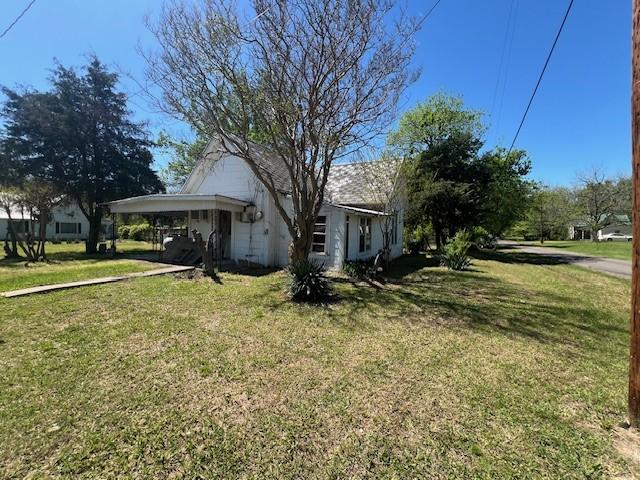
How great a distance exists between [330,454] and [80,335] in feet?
15.3

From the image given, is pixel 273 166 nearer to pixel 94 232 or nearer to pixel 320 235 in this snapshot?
pixel 320 235

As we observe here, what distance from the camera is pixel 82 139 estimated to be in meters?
19.6

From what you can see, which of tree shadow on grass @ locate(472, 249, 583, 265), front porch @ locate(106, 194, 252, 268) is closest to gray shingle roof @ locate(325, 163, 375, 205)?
front porch @ locate(106, 194, 252, 268)

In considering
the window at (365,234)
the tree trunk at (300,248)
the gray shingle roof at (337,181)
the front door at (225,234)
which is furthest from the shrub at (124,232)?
the tree trunk at (300,248)

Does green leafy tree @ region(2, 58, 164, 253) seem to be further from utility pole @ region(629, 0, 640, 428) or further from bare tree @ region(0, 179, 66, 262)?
utility pole @ region(629, 0, 640, 428)

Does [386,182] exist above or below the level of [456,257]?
above

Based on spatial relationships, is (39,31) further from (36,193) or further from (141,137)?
(141,137)

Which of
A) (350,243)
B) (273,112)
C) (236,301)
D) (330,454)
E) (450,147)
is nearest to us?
(330,454)

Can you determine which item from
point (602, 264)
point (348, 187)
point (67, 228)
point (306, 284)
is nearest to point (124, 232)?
point (67, 228)

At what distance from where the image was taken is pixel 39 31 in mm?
7707

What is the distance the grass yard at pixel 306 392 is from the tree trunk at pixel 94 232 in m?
14.3

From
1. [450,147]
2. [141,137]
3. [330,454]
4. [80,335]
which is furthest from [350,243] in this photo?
[141,137]

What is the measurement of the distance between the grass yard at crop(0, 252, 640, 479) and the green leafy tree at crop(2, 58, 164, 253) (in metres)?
15.6

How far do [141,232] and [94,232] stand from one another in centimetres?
1104
